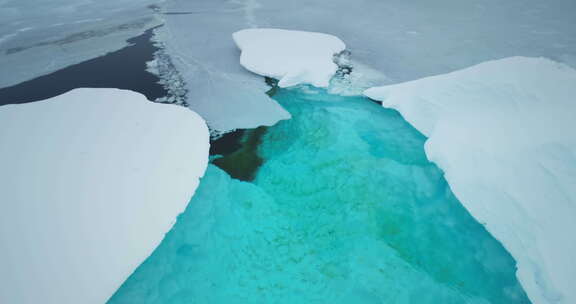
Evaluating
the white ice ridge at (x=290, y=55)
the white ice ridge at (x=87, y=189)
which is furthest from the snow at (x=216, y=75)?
the white ice ridge at (x=87, y=189)

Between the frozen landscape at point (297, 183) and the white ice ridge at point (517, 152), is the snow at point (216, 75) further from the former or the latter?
the white ice ridge at point (517, 152)

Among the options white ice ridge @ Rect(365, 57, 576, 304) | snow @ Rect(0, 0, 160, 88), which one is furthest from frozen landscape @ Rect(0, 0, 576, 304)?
snow @ Rect(0, 0, 160, 88)

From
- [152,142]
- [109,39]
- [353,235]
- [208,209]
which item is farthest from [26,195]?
[109,39]

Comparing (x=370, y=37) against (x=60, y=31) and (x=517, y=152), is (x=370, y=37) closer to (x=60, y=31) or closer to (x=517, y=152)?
(x=517, y=152)

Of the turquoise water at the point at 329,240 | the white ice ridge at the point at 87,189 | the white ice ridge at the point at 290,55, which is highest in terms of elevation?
the white ice ridge at the point at 290,55

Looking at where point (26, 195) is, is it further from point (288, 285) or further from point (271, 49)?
point (271, 49)
